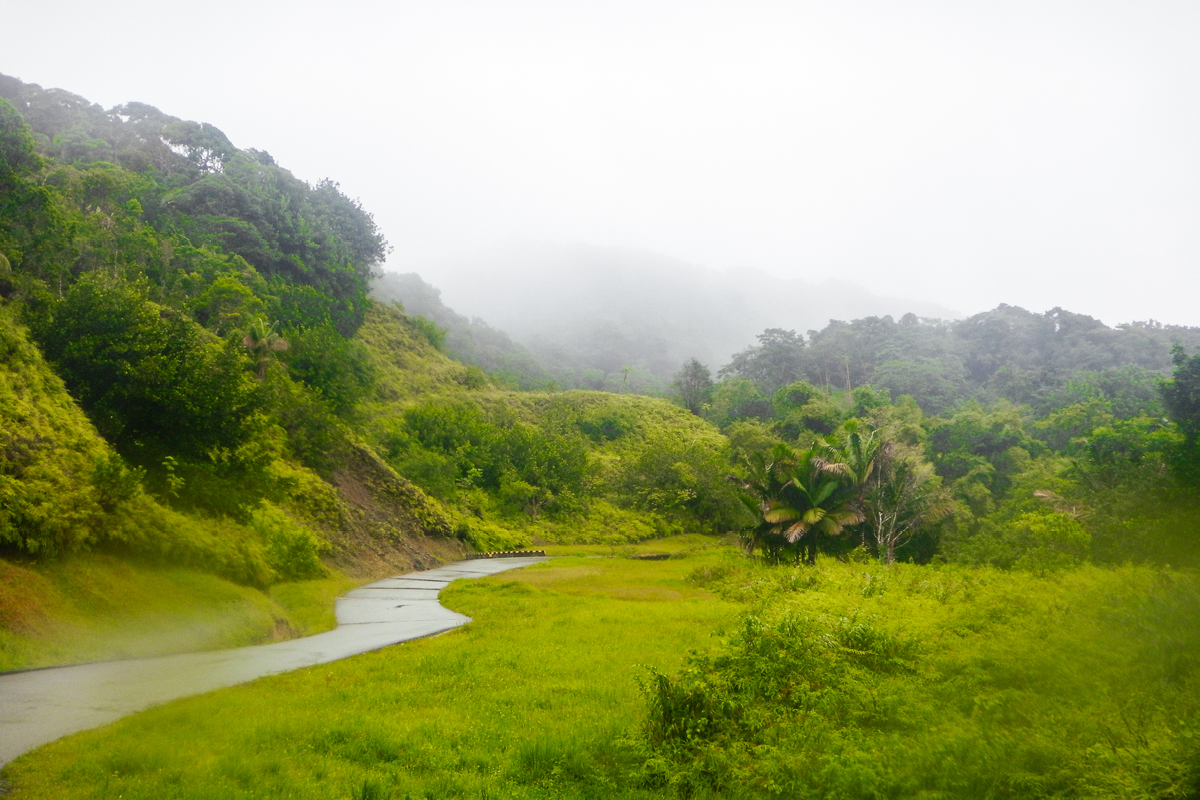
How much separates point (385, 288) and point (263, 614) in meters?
121

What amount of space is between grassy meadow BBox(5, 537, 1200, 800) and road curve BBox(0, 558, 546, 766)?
0.50 meters

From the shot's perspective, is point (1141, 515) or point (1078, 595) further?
point (1141, 515)

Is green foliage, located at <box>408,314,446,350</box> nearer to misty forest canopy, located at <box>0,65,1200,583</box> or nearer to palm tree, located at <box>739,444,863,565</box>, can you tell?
misty forest canopy, located at <box>0,65,1200,583</box>

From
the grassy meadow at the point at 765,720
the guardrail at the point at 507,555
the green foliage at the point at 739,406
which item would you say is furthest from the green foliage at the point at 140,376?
the green foliage at the point at 739,406

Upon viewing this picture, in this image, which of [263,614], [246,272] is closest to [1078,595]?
[263,614]

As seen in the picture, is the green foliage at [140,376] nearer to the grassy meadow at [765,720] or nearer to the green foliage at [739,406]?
the grassy meadow at [765,720]

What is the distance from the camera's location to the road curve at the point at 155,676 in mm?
6828

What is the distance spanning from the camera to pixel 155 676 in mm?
9297

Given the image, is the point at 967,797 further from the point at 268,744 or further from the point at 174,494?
the point at 174,494

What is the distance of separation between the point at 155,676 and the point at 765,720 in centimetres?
868

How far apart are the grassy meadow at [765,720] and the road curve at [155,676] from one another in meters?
0.50

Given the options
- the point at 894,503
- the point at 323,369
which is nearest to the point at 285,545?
the point at 323,369

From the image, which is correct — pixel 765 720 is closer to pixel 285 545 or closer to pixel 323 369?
pixel 285 545

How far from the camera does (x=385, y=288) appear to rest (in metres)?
126
